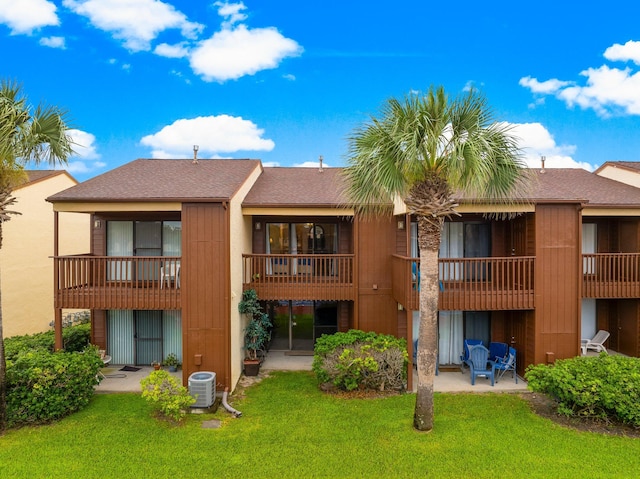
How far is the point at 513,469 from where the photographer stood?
20.0 ft

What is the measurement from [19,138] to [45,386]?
16.4 feet

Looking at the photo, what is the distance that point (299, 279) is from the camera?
459 inches

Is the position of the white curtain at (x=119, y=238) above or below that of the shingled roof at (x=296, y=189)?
below

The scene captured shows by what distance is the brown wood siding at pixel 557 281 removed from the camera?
1002cm

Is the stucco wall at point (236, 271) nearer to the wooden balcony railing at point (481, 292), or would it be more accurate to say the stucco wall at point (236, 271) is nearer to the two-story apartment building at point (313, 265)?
the two-story apartment building at point (313, 265)

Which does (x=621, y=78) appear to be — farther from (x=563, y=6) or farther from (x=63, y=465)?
(x=63, y=465)

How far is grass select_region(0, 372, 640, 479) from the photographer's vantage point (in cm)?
607

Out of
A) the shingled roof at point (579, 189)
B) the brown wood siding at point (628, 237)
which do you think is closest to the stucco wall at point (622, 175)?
the shingled roof at point (579, 189)

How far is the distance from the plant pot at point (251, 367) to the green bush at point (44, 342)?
5014mm

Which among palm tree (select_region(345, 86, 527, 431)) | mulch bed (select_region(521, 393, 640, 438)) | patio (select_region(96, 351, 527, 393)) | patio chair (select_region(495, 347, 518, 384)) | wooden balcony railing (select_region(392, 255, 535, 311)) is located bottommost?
patio (select_region(96, 351, 527, 393))

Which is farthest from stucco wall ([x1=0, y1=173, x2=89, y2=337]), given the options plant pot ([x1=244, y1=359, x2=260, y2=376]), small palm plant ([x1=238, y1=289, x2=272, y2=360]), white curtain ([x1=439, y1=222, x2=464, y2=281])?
white curtain ([x1=439, y1=222, x2=464, y2=281])

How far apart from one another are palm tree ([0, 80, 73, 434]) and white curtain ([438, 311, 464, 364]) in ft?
36.2

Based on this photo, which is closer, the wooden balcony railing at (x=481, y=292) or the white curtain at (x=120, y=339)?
the wooden balcony railing at (x=481, y=292)

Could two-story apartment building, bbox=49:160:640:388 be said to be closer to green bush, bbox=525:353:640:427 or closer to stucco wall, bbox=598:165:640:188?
stucco wall, bbox=598:165:640:188
